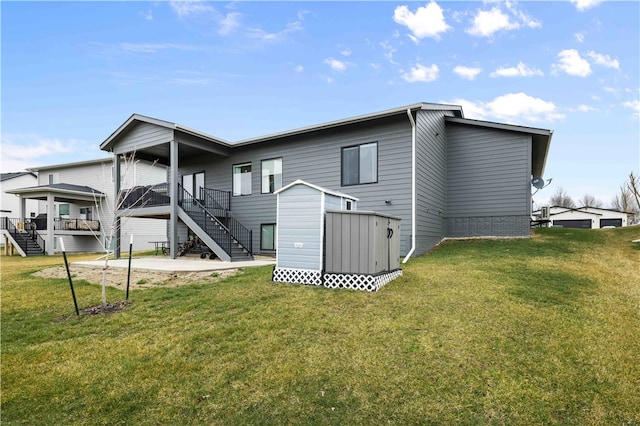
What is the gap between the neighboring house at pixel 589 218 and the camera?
100 ft

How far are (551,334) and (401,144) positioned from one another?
8.15 m

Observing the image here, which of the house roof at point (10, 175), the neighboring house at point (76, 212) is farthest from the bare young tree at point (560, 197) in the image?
the house roof at point (10, 175)

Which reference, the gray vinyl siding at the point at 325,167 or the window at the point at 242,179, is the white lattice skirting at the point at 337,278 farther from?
the window at the point at 242,179

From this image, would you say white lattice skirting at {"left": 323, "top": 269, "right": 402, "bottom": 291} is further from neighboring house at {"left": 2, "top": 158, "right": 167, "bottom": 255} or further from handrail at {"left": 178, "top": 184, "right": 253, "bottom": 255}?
neighboring house at {"left": 2, "top": 158, "right": 167, "bottom": 255}

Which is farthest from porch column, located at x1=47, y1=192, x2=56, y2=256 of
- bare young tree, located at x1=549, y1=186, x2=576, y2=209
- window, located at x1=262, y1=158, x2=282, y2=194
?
bare young tree, located at x1=549, y1=186, x2=576, y2=209

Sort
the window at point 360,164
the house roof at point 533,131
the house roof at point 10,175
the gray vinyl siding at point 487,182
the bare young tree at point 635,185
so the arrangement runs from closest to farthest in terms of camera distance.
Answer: the window at point 360,164 < the house roof at point 533,131 < the gray vinyl siding at point 487,182 < the bare young tree at point 635,185 < the house roof at point 10,175

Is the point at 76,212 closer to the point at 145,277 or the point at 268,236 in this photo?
the point at 268,236

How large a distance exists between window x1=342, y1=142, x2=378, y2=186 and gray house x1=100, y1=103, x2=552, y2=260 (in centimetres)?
4

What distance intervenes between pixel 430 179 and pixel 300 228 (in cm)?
706

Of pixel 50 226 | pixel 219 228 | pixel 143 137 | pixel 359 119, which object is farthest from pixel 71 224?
pixel 359 119

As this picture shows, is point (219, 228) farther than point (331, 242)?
Yes

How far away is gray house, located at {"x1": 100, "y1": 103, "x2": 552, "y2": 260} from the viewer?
1175cm

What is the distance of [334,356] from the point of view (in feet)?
13.3

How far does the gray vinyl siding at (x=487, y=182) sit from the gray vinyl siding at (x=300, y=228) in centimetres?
934
